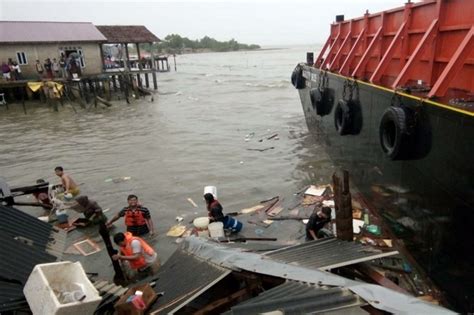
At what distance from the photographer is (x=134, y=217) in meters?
7.02

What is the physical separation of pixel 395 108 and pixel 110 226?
5514 millimetres

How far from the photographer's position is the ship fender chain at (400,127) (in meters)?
4.74

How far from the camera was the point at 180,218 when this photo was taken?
7871 millimetres

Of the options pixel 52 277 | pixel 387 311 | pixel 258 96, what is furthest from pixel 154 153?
pixel 258 96

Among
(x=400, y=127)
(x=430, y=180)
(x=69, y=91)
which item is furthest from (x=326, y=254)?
(x=69, y=91)

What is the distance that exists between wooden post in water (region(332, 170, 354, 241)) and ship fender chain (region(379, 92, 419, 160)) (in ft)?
3.28

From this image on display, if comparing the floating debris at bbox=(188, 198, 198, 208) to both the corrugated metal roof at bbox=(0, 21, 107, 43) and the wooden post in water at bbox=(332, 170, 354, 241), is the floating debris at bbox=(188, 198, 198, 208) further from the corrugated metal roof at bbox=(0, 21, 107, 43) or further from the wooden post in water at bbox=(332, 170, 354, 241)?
the corrugated metal roof at bbox=(0, 21, 107, 43)

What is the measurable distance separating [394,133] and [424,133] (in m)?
0.70

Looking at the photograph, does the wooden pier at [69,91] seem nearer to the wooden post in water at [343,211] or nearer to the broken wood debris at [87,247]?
the broken wood debris at [87,247]

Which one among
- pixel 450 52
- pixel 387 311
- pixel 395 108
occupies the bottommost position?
pixel 387 311

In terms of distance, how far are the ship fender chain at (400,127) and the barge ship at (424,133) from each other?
1 cm

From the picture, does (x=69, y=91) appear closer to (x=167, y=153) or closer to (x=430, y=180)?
(x=167, y=153)

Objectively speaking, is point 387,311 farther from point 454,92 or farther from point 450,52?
point 450,52

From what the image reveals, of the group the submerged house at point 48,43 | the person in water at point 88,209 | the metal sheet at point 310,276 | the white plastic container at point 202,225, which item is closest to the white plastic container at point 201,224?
the white plastic container at point 202,225
